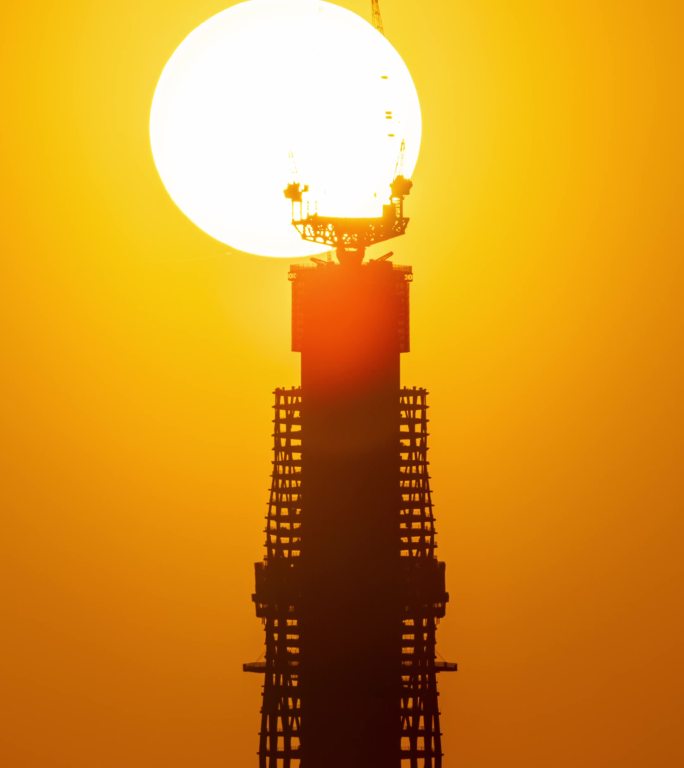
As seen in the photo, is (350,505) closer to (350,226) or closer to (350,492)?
(350,492)

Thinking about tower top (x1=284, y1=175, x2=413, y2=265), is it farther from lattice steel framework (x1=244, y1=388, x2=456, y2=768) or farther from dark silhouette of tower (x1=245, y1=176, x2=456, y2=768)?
lattice steel framework (x1=244, y1=388, x2=456, y2=768)

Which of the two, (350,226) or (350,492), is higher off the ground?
(350,226)

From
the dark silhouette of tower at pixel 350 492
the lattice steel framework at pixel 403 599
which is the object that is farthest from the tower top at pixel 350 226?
the lattice steel framework at pixel 403 599

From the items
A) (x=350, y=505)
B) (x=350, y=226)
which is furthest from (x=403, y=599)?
(x=350, y=226)

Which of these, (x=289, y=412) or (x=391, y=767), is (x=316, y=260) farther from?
(x=391, y=767)

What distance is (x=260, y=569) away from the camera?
5828cm

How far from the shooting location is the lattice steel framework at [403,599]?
57094 millimetres

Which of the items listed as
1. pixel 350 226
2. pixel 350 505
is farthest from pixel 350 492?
pixel 350 226

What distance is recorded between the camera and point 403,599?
56688 millimetres

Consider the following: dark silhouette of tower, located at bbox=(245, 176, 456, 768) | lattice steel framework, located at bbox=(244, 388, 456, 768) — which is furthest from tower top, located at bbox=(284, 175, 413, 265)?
lattice steel framework, located at bbox=(244, 388, 456, 768)

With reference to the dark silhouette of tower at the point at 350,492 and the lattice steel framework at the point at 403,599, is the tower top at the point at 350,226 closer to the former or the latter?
the dark silhouette of tower at the point at 350,492

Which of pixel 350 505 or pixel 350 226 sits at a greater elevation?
pixel 350 226

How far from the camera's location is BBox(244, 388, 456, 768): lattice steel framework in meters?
57.1

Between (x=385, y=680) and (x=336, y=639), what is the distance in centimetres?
278
